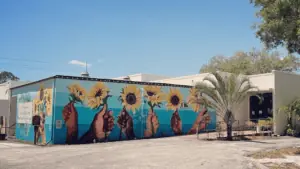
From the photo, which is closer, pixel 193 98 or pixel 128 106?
pixel 128 106

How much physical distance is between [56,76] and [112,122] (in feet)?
15.5

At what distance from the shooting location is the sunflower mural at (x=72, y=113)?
66.0 ft

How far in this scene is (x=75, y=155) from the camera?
14688 millimetres

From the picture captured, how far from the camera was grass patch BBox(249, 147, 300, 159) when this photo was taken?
14557 millimetres

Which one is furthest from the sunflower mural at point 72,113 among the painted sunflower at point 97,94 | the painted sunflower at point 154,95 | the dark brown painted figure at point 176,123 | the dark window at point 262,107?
the dark window at point 262,107

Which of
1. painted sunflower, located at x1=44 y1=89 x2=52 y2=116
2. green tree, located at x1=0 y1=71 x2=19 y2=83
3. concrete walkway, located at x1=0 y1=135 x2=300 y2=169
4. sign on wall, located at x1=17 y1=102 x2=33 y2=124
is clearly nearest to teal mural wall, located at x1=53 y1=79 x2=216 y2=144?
painted sunflower, located at x1=44 y1=89 x2=52 y2=116

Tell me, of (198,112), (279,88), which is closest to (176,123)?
(198,112)

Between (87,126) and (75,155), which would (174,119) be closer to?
(87,126)

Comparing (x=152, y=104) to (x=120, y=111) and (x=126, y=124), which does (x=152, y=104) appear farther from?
(x=120, y=111)

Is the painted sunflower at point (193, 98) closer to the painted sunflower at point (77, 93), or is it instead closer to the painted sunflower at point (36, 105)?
the painted sunflower at point (77, 93)

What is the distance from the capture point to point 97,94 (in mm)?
21266

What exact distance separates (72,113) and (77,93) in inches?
48.6

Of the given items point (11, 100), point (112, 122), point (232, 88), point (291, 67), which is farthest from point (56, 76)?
point (291, 67)

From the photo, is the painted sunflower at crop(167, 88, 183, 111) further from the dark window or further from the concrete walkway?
the concrete walkway
